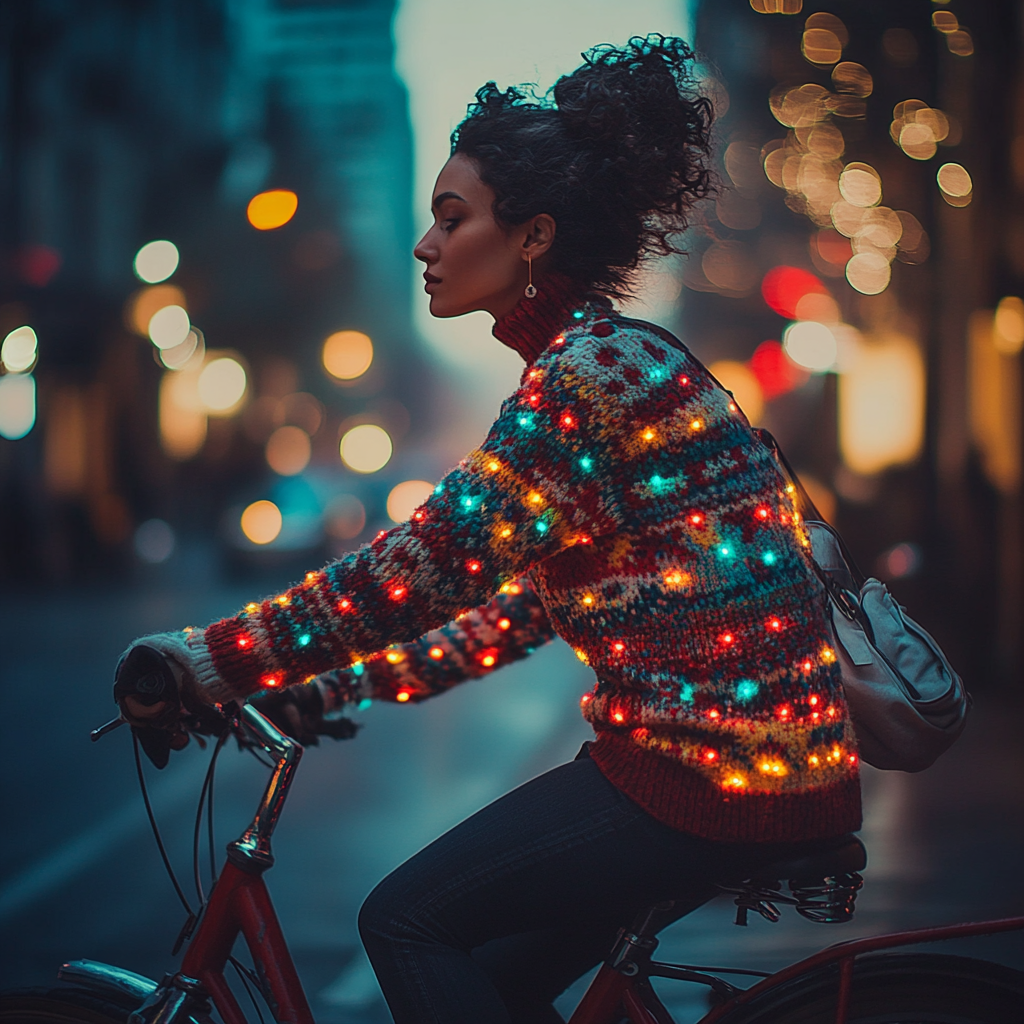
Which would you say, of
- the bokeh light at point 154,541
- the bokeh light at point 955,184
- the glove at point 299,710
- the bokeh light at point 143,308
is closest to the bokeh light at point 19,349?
the bokeh light at point 154,541

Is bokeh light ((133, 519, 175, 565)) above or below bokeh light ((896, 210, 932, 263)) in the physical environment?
below

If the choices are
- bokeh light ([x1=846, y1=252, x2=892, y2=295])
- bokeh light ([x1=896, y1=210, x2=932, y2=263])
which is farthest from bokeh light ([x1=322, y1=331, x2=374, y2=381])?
bokeh light ([x1=896, y1=210, x2=932, y2=263])

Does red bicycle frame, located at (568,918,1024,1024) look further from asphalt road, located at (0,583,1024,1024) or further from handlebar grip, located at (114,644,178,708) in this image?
asphalt road, located at (0,583,1024,1024)

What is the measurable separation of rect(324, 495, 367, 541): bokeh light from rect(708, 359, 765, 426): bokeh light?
9.03 metres

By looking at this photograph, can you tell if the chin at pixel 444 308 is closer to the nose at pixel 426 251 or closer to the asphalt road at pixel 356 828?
the nose at pixel 426 251

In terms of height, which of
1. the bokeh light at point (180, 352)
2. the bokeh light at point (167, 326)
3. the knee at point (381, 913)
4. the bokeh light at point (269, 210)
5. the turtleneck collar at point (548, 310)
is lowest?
the knee at point (381, 913)

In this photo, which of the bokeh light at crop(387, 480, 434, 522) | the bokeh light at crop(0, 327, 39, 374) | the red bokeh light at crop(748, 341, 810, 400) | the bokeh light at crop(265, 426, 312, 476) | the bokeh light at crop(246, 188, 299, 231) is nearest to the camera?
the bokeh light at crop(246, 188, 299, 231)

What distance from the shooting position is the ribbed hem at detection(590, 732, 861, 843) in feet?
5.77

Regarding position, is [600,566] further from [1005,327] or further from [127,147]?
[127,147]

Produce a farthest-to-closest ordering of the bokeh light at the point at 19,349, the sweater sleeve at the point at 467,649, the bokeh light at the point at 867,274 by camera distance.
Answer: the bokeh light at the point at 19,349, the bokeh light at the point at 867,274, the sweater sleeve at the point at 467,649

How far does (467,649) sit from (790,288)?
65.8ft

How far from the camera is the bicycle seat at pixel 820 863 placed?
1801 millimetres

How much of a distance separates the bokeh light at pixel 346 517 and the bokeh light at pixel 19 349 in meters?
5.78

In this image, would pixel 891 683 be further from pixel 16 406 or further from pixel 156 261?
pixel 156 261
